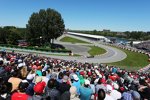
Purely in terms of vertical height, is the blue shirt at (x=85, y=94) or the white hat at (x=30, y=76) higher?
the white hat at (x=30, y=76)

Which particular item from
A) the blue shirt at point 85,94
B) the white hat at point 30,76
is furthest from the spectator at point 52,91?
the white hat at point 30,76

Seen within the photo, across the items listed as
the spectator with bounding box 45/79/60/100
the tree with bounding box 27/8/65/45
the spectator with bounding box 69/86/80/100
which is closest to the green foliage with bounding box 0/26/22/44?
the tree with bounding box 27/8/65/45

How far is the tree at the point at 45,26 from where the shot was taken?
98812 millimetres

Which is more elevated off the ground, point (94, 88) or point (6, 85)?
point (6, 85)

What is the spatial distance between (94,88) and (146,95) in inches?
87.5

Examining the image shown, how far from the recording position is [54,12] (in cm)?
10350

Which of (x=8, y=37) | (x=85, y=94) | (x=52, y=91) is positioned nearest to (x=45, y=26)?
(x=8, y=37)

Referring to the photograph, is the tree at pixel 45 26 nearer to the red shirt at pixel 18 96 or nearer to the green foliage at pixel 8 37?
the green foliage at pixel 8 37

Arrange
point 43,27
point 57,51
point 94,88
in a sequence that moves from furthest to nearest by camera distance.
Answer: point 43,27 → point 57,51 → point 94,88

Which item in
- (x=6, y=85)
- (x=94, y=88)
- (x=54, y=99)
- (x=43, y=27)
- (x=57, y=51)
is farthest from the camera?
(x=43, y=27)

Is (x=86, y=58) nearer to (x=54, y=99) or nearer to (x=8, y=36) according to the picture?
(x=8, y=36)

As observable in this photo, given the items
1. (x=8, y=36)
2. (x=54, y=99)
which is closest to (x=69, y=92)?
(x=54, y=99)

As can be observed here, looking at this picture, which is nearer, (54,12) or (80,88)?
(80,88)

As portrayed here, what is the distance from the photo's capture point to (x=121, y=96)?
34.1ft
